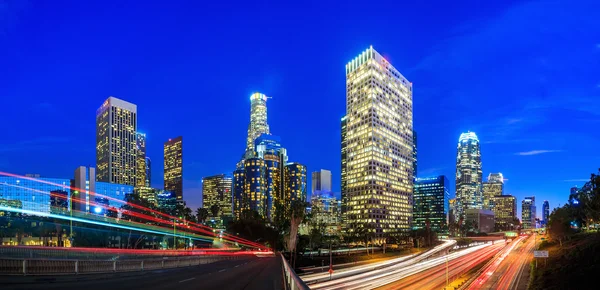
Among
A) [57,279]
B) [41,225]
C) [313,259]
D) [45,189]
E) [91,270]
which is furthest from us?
[45,189]

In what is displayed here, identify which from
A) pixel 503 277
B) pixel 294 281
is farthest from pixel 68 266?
pixel 503 277

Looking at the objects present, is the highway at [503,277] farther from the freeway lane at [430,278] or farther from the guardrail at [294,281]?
the guardrail at [294,281]

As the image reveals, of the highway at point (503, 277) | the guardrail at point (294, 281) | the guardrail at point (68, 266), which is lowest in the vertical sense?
the highway at point (503, 277)

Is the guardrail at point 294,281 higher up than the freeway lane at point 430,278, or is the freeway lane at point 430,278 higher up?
the guardrail at point 294,281

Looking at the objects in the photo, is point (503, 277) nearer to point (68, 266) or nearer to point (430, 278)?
point (430, 278)

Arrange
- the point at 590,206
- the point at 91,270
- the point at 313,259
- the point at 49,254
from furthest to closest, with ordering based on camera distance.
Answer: the point at 590,206
the point at 313,259
the point at 49,254
the point at 91,270

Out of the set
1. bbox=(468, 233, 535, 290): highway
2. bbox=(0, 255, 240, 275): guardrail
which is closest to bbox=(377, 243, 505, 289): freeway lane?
bbox=(468, 233, 535, 290): highway

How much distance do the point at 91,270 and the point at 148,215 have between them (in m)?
95.3

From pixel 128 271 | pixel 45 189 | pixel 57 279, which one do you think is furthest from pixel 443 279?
pixel 45 189

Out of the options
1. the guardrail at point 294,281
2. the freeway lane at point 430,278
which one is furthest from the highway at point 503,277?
the guardrail at point 294,281

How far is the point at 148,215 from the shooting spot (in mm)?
114375

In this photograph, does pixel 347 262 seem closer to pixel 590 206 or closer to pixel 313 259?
pixel 313 259

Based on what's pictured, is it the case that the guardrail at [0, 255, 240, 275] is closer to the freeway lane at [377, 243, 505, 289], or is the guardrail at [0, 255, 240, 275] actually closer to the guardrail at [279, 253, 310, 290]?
the guardrail at [279, 253, 310, 290]

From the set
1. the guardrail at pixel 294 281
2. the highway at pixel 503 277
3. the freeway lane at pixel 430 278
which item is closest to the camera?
the guardrail at pixel 294 281
